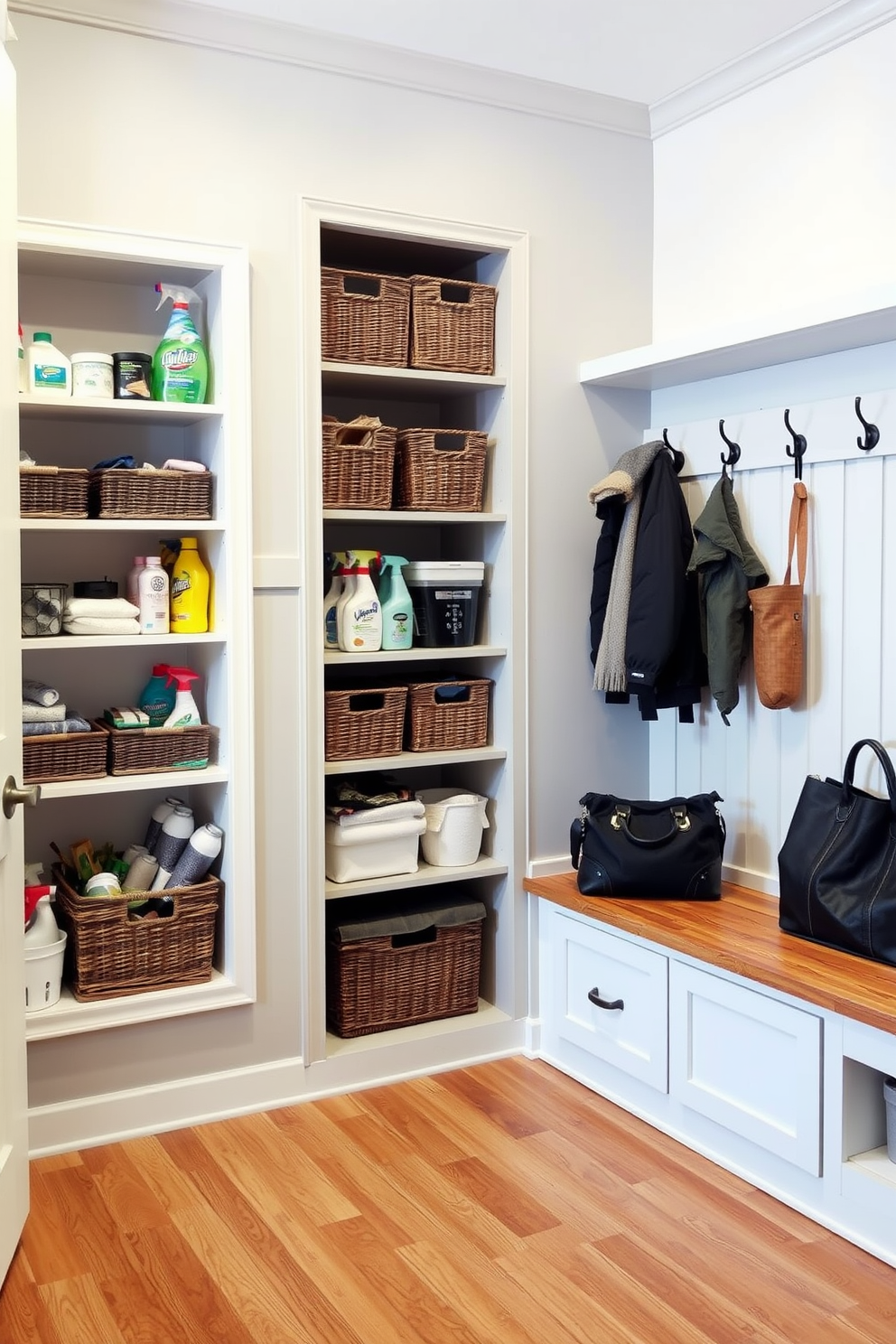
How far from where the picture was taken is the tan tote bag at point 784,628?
2834 mm

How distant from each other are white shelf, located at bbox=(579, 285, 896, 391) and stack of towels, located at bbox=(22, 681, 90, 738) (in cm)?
162

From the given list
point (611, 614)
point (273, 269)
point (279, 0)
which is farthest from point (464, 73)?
point (611, 614)

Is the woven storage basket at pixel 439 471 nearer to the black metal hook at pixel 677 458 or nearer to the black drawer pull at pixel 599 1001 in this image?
the black metal hook at pixel 677 458

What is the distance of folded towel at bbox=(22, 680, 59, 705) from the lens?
106 inches

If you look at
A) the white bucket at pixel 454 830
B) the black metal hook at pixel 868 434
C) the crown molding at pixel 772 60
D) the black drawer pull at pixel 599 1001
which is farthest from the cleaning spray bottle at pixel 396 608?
the crown molding at pixel 772 60

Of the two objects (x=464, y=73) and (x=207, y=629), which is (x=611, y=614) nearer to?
(x=207, y=629)

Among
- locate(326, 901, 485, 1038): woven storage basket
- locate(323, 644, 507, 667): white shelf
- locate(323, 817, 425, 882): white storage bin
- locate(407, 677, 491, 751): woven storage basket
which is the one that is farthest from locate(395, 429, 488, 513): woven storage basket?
locate(326, 901, 485, 1038): woven storage basket

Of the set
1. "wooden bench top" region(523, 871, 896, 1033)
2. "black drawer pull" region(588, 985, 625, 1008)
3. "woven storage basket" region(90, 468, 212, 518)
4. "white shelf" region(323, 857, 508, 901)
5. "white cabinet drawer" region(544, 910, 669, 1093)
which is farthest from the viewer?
"white shelf" region(323, 857, 508, 901)

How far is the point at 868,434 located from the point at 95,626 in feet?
5.92

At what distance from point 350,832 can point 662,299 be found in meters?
1.70

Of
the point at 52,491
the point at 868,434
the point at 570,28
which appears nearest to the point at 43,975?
the point at 52,491

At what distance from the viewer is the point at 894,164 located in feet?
8.67

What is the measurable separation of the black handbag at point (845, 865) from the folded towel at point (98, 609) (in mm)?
1582

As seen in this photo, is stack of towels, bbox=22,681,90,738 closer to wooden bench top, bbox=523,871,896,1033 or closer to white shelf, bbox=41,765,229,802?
white shelf, bbox=41,765,229,802
